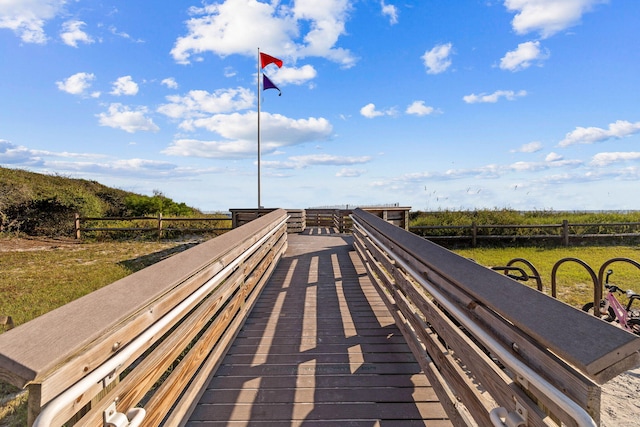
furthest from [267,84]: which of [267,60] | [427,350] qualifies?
[427,350]

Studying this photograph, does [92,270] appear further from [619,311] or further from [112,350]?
[619,311]

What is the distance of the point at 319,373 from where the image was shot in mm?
3209

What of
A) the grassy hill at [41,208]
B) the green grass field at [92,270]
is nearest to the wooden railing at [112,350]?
the green grass field at [92,270]

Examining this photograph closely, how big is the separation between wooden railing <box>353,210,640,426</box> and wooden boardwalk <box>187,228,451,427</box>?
0.37m

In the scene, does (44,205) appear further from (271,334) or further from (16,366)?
(16,366)

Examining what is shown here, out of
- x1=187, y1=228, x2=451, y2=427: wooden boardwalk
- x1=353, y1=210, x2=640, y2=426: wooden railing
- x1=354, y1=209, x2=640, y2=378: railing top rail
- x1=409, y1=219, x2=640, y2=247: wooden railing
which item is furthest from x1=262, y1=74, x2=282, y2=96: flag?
x1=354, y1=209, x2=640, y2=378: railing top rail

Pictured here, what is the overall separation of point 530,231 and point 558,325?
53.9ft

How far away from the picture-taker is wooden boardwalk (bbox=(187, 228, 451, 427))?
2.63m

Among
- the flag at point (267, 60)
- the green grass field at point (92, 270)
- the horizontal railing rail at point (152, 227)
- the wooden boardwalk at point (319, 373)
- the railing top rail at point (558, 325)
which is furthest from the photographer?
the flag at point (267, 60)

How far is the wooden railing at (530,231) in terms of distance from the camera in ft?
49.8

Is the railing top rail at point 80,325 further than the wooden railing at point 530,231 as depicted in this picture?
No

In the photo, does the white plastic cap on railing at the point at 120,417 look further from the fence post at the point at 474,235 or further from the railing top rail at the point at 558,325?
the fence post at the point at 474,235

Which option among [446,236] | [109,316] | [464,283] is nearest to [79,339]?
[109,316]

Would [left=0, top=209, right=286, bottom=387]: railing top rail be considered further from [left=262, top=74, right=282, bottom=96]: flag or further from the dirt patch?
[left=262, top=74, right=282, bottom=96]: flag
